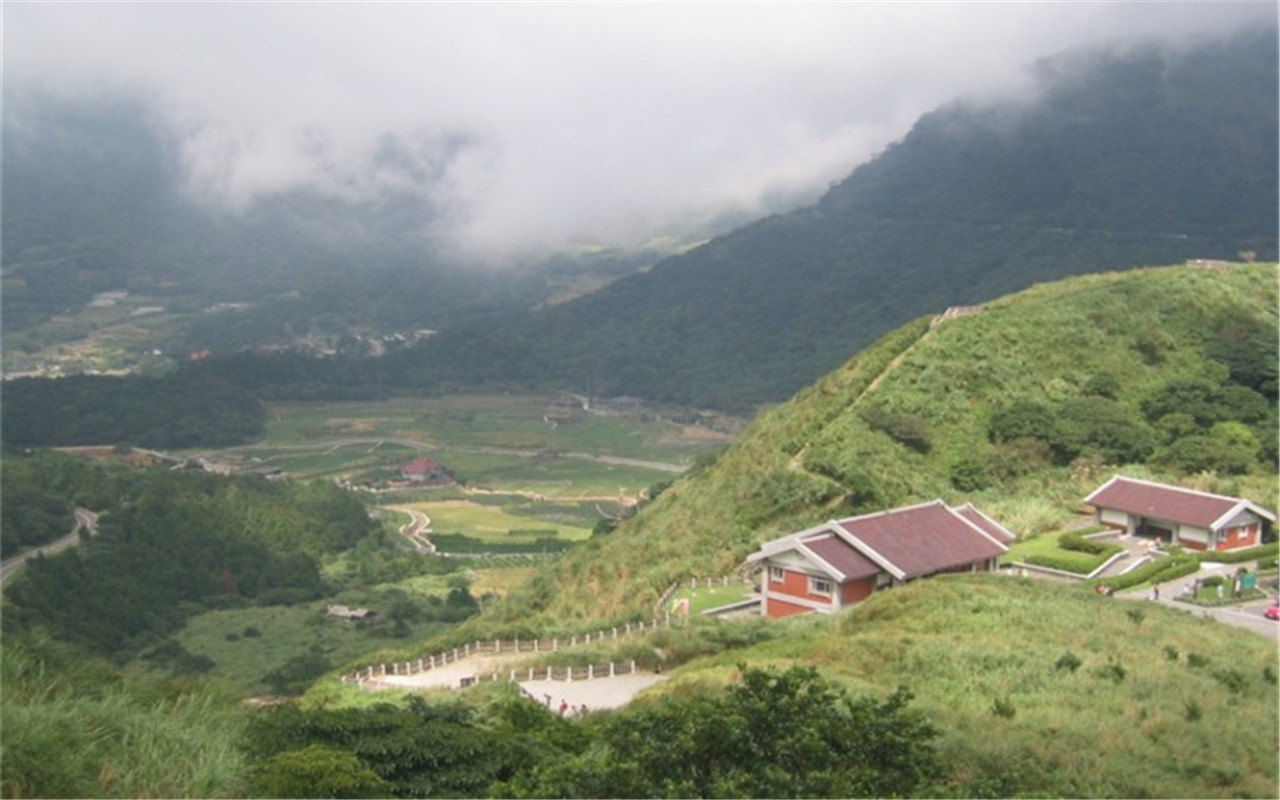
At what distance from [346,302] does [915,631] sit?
141511 mm

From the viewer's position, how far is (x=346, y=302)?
14912cm

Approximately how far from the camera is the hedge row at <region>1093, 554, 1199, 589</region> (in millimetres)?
21297

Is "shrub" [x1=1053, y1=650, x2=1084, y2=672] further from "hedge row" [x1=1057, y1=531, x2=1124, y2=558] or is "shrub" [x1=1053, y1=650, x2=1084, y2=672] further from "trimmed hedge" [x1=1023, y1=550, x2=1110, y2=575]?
"hedge row" [x1=1057, y1=531, x2=1124, y2=558]

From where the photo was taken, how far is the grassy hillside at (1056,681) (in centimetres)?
905

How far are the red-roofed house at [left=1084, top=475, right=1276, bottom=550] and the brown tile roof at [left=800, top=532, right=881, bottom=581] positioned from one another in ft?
25.4

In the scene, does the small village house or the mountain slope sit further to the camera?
the mountain slope

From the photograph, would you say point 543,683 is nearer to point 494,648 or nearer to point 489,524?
point 494,648

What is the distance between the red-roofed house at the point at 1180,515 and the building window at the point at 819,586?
8435 millimetres

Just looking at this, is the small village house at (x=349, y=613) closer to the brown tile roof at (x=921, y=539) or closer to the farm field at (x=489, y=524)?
the farm field at (x=489, y=524)

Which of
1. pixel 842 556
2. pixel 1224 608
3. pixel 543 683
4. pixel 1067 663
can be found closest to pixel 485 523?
pixel 842 556

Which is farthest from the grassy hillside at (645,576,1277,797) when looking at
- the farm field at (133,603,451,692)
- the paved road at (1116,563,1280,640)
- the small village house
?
the small village house

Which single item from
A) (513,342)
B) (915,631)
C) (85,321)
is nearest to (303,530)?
(915,631)

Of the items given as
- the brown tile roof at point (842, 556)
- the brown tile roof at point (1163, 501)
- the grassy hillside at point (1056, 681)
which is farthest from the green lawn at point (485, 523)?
the grassy hillside at point (1056, 681)

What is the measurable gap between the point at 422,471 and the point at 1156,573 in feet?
173
